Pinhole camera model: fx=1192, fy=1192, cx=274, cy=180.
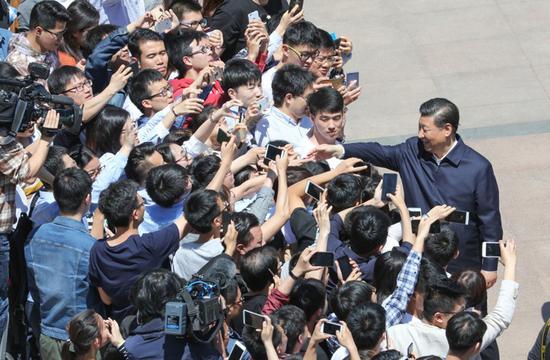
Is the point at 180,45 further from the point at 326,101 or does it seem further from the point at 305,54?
the point at 326,101

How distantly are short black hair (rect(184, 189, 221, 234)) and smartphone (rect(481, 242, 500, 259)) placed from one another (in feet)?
5.59

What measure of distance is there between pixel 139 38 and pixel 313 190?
8.76 feet

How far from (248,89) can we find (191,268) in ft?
7.52

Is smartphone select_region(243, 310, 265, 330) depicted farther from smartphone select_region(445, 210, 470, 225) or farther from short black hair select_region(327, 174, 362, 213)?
short black hair select_region(327, 174, 362, 213)

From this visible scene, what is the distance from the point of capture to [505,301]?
674 cm

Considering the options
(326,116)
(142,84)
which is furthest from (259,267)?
(142,84)

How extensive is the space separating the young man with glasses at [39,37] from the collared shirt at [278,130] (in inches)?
71.0

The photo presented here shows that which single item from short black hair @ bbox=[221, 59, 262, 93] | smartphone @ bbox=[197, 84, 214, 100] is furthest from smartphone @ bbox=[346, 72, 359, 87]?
smartphone @ bbox=[197, 84, 214, 100]

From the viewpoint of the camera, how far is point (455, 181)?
7.85 metres

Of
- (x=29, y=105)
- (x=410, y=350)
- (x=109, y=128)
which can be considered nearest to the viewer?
(x=410, y=350)

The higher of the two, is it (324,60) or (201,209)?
(201,209)

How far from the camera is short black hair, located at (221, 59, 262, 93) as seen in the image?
8.88 meters

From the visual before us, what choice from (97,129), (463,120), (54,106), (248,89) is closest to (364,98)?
(463,120)

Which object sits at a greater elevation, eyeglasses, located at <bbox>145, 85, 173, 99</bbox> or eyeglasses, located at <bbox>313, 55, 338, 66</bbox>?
eyeglasses, located at <bbox>145, 85, 173, 99</bbox>
